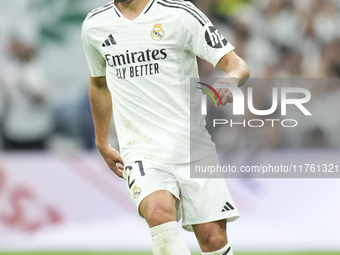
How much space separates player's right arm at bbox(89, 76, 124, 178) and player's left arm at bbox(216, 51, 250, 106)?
3.27 ft

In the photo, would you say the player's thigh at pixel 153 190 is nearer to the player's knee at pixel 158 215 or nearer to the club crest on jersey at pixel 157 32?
the player's knee at pixel 158 215

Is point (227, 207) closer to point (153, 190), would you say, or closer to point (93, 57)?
point (153, 190)

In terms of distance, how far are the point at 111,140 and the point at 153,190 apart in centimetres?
373

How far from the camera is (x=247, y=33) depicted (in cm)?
731

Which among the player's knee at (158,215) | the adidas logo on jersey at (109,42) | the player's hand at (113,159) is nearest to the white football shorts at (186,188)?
the player's knee at (158,215)

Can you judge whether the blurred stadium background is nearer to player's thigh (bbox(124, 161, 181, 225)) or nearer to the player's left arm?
player's thigh (bbox(124, 161, 181, 225))

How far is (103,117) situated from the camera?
3990mm

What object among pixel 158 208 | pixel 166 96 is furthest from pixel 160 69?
pixel 158 208

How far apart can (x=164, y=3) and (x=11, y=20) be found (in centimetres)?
444

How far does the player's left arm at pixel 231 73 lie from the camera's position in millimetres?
2818

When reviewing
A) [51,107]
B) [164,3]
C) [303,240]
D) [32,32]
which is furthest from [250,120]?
[164,3]

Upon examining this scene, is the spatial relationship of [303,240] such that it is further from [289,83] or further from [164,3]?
[164,3]

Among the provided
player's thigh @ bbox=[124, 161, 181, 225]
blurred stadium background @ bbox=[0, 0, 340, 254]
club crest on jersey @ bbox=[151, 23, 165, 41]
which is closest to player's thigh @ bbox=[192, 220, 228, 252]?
player's thigh @ bbox=[124, 161, 181, 225]

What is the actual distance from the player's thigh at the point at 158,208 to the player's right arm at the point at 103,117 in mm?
836
